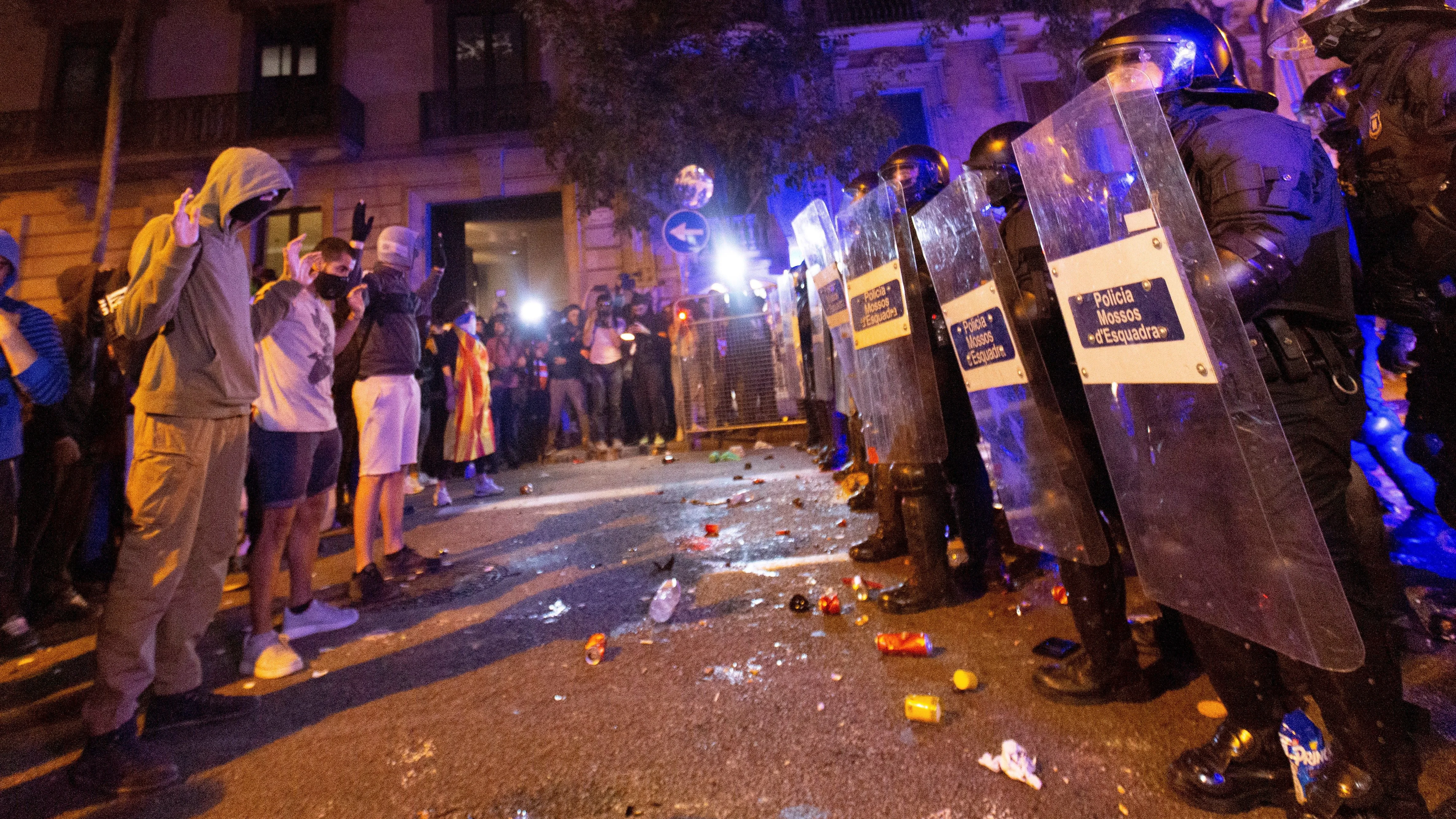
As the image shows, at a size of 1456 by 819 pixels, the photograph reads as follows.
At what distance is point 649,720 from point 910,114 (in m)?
17.3

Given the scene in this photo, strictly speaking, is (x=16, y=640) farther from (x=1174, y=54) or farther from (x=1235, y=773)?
(x=1174, y=54)

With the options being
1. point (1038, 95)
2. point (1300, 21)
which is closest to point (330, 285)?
point (1300, 21)

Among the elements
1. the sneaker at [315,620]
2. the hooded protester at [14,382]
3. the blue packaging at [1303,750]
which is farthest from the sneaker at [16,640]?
the blue packaging at [1303,750]

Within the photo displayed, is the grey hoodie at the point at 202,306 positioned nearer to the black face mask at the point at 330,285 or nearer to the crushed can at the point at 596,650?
the black face mask at the point at 330,285

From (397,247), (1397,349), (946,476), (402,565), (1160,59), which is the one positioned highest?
(397,247)

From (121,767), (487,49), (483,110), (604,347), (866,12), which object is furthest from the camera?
(487,49)

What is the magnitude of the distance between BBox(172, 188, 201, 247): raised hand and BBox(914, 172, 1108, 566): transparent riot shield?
2527mm

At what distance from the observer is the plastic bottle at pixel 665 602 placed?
2.95 meters

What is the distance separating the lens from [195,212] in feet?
7.02

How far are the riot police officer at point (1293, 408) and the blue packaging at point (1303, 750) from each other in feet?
0.07

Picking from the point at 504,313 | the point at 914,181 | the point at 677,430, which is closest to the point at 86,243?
the point at 504,313

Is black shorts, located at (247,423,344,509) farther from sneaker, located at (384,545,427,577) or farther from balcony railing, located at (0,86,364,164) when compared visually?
balcony railing, located at (0,86,364,164)

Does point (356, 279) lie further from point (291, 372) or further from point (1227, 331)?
point (1227, 331)

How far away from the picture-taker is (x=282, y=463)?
287 centimetres
